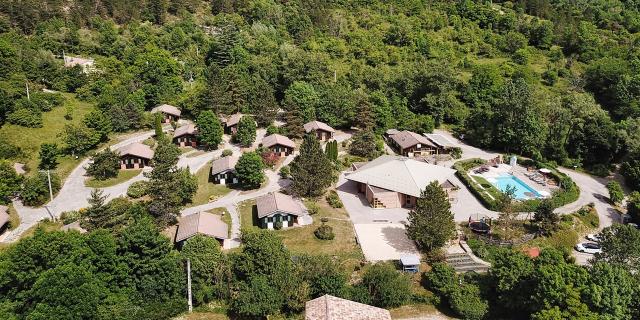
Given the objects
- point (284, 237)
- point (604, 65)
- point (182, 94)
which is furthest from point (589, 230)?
point (182, 94)

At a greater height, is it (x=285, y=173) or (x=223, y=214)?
(x=285, y=173)

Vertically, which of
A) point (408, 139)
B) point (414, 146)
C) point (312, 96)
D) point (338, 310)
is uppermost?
point (338, 310)

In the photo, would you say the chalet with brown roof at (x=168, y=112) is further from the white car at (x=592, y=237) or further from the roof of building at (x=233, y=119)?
the white car at (x=592, y=237)

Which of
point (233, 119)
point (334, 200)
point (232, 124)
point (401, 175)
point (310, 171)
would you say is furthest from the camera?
point (233, 119)

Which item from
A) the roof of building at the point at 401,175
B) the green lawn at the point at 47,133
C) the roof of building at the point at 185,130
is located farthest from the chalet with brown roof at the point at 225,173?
the green lawn at the point at 47,133

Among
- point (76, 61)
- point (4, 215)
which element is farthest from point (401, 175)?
point (76, 61)

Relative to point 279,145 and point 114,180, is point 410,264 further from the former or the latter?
point 114,180

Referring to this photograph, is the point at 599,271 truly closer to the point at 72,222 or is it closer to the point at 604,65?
the point at 72,222
